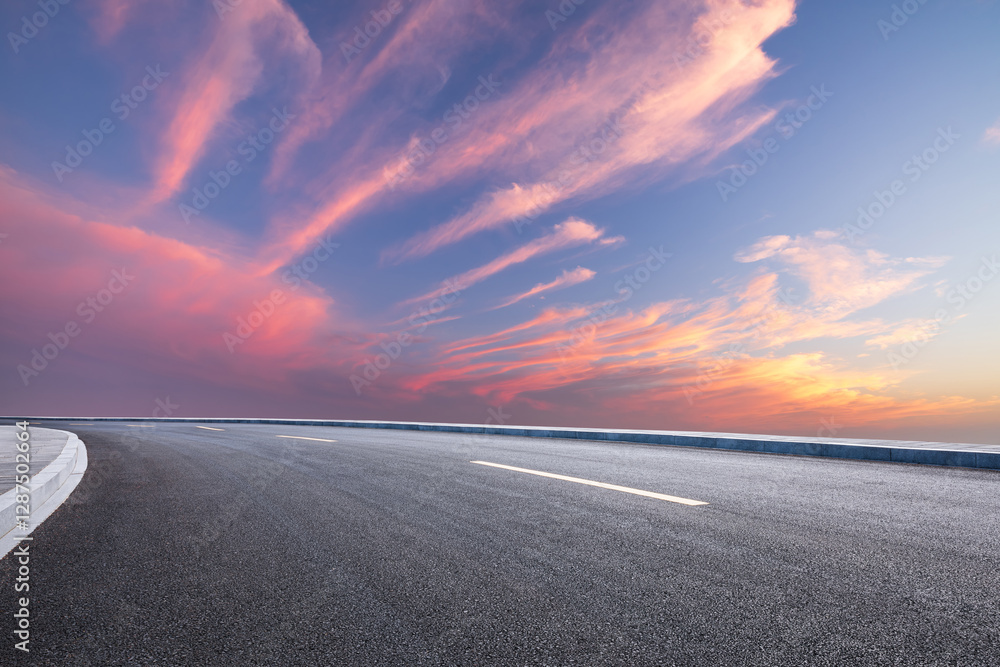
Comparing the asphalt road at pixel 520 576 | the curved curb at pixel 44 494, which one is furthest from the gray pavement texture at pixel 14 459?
the asphalt road at pixel 520 576

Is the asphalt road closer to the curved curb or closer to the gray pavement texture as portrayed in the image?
the curved curb

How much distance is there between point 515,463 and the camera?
796 cm

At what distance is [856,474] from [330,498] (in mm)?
6488

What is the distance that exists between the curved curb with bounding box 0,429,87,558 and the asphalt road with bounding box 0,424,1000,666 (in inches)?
7.6

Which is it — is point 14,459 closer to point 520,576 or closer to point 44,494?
point 44,494

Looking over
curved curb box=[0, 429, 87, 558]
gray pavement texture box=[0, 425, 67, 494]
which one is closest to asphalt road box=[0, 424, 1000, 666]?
curved curb box=[0, 429, 87, 558]

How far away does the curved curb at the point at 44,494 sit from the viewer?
4547mm

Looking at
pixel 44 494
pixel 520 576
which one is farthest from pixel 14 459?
pixel 520 576

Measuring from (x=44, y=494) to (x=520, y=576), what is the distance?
5.98 metres

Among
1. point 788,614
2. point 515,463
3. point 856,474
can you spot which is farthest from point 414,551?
point 856,474

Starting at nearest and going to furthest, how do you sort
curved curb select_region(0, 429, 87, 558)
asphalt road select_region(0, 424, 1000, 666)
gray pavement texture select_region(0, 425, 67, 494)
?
asphalt road select_region(0, 424, 1000, 666) → curved curb select_region(0, 429, 87, 558) → gray pavement texture select_region(0, 425, 67, 494)

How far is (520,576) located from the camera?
3.00 meters

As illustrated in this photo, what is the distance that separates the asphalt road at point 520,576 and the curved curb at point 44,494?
0.63 feet

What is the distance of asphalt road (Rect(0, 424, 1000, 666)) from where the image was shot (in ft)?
7.30
